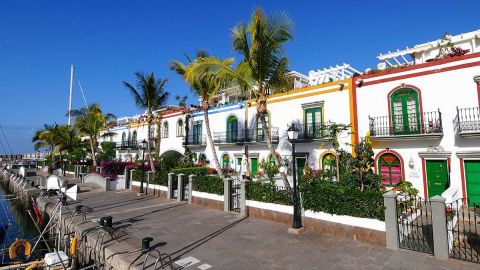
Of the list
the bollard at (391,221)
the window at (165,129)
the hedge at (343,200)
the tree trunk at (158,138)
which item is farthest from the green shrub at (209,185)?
the window at (165,129)

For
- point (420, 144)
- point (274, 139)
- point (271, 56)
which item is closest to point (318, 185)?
point (271, 56)

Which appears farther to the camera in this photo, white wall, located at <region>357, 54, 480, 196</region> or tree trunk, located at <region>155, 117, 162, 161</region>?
tree trunk, located at <region>155, 117, 162, 161</region>

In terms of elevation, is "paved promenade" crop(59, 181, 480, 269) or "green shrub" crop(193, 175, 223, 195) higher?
"green shrub" crop(193, 175, 223, 195)

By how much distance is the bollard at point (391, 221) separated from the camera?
24.8 feet

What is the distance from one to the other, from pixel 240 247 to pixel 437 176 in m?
10.9

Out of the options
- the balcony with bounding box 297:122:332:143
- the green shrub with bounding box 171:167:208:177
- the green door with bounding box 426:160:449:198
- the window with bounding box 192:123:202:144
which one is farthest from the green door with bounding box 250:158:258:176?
the green door with bounding box 426:160:449:198

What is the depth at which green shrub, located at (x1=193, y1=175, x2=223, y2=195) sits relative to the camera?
13164mm

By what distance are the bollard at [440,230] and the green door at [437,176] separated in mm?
7485

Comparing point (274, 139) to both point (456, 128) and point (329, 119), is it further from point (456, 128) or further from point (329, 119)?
point (456, 128)

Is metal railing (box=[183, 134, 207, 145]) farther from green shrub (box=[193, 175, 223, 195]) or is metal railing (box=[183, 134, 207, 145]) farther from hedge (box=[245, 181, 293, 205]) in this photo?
hedge (box=[245, 181, 293, 205])

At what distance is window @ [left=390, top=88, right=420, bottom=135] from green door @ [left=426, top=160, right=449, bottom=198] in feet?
5.83

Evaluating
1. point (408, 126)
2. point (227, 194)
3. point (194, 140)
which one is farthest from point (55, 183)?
point (194, 140)

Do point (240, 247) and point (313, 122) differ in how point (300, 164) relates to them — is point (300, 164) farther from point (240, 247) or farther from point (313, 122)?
point (240, 247)

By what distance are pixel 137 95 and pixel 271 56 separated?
1362 centimetres
